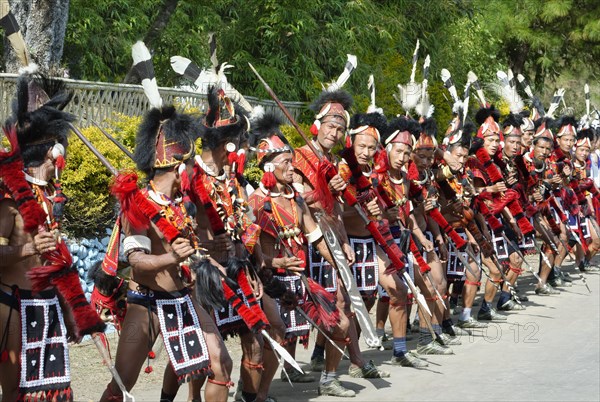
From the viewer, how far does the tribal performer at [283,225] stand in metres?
7.52

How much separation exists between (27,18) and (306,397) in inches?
235

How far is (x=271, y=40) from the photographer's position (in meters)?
15.7

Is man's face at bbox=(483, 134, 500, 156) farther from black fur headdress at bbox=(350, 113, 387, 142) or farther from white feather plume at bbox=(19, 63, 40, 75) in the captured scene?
white feather plume at bbox=(19, 63, 40, 75)

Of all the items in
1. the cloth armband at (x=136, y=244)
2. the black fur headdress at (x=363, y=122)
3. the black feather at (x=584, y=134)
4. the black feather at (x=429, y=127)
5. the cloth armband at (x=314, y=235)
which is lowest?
the cloth armband at (x=136, y=244)

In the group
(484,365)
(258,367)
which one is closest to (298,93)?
(484,365)

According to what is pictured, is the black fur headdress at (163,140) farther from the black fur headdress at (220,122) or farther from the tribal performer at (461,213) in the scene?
the tribal performer at (461,213)

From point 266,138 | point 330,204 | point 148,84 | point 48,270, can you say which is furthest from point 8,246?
point 330,204

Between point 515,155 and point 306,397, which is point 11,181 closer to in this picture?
point 306,397

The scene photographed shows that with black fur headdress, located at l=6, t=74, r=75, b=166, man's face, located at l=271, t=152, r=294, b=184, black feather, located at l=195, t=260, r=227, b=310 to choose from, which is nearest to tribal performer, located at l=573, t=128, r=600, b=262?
man's face, located at l=271, t=152, r=294, b=184

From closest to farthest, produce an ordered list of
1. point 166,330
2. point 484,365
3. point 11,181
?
point 11,181 < point 166,330 < point 484,365

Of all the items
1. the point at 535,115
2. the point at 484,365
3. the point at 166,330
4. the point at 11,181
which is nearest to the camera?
the point at 11,181

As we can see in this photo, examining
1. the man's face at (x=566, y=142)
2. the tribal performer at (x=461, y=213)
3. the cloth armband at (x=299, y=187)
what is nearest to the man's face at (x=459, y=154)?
the tribal performer at (x=461, y=213)

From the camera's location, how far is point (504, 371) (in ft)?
29.3

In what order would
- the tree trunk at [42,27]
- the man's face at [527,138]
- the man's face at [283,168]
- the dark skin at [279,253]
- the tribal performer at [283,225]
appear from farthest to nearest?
the man's face at [527,138], the tree trunk at [42,27], the man's face at [283,168], the tribal performer at [283,225], the dark skin at [279,253]
